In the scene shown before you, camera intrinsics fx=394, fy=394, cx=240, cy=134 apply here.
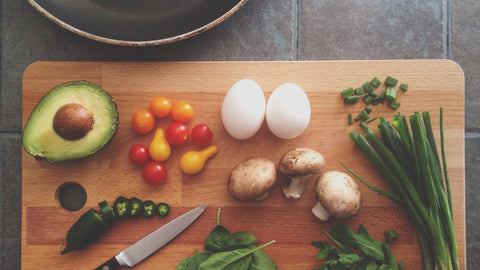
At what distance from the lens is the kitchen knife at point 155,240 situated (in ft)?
3.78

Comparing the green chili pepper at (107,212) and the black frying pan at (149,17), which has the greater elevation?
the black frying pan at (149,17)

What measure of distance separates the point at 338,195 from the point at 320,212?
100mm

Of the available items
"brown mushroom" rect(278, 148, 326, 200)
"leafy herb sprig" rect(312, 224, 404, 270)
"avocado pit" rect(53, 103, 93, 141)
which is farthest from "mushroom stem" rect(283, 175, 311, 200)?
"avocado pit" rect(53, 103, 93, 141)

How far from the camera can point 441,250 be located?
1.09 metres

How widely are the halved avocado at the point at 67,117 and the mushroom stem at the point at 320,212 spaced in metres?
0.62

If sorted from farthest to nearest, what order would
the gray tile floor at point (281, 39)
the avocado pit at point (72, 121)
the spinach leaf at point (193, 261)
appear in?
the gray tile floor at point (281, 39)
the spinach leaf at point (193, 261)
the avocado pit at point (72, 121)

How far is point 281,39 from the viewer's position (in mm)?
1255

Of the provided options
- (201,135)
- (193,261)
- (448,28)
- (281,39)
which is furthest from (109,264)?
(448,28)

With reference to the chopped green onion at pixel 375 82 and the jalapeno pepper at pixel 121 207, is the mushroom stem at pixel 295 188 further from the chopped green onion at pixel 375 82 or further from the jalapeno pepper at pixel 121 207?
the jalapeno pepper at pixel 121 207

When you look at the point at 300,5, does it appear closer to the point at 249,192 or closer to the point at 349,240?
the point at 249,192

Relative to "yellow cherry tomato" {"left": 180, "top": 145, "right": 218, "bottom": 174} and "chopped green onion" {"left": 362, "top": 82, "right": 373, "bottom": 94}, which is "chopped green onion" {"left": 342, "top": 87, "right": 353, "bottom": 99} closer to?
"chopped green onion" {"left": 362, "top": 82, "right": 373, "bottom": 94}

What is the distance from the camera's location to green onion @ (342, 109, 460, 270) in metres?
1.09

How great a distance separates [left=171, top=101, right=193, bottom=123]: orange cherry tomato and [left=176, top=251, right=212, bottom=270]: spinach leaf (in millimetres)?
390

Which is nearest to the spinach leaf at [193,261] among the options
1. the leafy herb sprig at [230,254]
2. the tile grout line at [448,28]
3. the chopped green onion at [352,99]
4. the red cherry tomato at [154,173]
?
the leafy herb sprig at [230,254]
